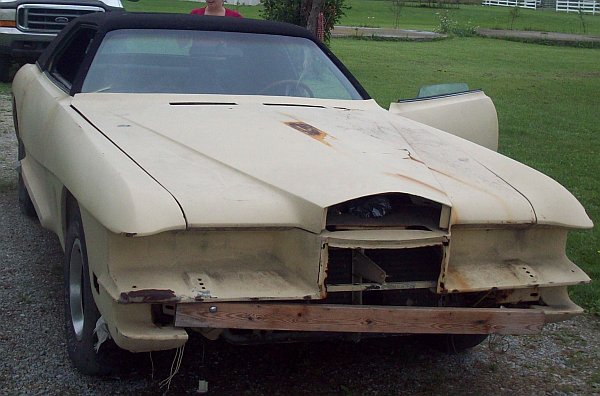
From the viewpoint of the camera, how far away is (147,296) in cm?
303

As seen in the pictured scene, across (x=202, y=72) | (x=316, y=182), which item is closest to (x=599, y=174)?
(x=202, y=72)

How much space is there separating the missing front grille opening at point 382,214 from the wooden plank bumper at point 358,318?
311mm

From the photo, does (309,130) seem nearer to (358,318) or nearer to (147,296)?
(358,318)

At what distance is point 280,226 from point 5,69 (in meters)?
11.0

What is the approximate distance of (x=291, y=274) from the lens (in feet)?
10.8

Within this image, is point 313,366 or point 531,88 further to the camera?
point 531,88

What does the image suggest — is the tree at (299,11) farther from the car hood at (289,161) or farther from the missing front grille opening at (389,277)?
the missing front grille opening at (389,277)

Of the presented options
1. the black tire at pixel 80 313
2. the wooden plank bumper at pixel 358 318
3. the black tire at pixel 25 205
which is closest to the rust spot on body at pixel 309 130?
the wooden plank bumper at pixel 358 318

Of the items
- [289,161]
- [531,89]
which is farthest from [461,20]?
[289,161]

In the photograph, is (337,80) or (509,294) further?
(337,80)

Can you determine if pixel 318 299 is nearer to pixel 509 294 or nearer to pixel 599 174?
pixel 509 294

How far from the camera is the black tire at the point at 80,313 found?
356cm

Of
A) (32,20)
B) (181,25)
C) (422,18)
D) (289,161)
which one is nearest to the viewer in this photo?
(289,161)

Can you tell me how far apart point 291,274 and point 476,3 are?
64.1m
